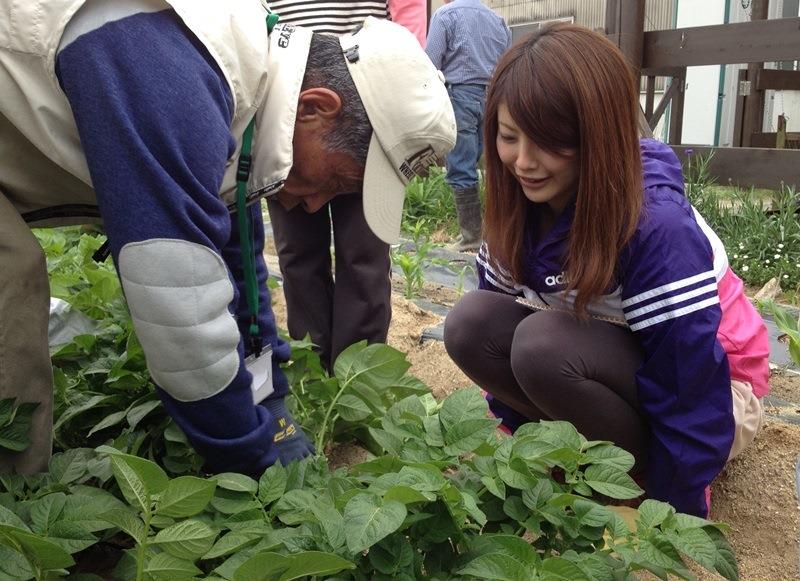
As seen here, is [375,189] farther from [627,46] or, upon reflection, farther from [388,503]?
[627,46]

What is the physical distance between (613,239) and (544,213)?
0.88 feet

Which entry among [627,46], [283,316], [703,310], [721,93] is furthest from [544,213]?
[721,93]

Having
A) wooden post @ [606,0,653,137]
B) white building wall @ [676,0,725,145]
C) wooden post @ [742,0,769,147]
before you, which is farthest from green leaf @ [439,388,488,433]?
white building wall @ [676,0,725,145]

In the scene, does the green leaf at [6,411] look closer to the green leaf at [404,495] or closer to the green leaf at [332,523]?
the green leaf at [332,523]

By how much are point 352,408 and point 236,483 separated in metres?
0.49

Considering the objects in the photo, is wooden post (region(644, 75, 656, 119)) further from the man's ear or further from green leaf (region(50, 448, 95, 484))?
green leaf (region(50, 448, 95, 484))

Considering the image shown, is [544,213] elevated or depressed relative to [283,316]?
elevated

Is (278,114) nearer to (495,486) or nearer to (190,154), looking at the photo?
(190,154)

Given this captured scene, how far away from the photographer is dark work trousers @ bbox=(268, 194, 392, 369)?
2.45m

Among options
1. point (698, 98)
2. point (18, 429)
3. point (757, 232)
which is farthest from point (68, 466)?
point (698, 98)

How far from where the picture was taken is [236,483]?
4.33 ft

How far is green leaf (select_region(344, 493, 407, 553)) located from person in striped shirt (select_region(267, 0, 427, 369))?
1337mm

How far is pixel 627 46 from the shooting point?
5316 millimetres

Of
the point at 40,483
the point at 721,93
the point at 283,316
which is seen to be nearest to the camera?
the point at 40,483
